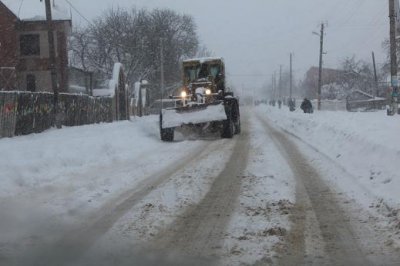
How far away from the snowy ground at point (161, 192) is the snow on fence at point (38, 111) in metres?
3.46

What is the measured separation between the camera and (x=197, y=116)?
22547 mm

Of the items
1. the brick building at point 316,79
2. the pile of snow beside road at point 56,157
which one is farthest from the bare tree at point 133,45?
the pile of snow beside road at point 56,157

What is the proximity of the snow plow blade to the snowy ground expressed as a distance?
4.27 metres

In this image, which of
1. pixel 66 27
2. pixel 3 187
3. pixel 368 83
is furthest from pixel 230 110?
pixel 368 83

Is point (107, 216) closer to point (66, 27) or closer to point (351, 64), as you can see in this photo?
point (66, 27)

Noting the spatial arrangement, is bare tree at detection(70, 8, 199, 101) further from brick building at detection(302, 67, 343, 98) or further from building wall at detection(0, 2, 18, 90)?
brick building at detection(302, 67, 343, 98)

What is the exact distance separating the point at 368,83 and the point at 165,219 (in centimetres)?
8748

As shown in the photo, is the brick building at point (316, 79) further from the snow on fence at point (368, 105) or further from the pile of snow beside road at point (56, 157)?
the pile of snow beside road at point (56, 157)

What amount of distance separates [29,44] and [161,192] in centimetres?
4035

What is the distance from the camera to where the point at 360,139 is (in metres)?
15.4

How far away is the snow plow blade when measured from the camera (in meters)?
22.5

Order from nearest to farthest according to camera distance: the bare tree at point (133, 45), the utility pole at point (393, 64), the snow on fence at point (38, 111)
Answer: the snow on fence at point (38, 111) → the utility pole at point (393, 64) → the bare tree at point (133, 45)

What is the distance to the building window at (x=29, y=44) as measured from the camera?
46.9 meters

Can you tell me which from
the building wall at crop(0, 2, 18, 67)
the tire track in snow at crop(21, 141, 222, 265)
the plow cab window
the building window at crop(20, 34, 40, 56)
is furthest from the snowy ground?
the building window at crop(20, 34, 40, 56)
